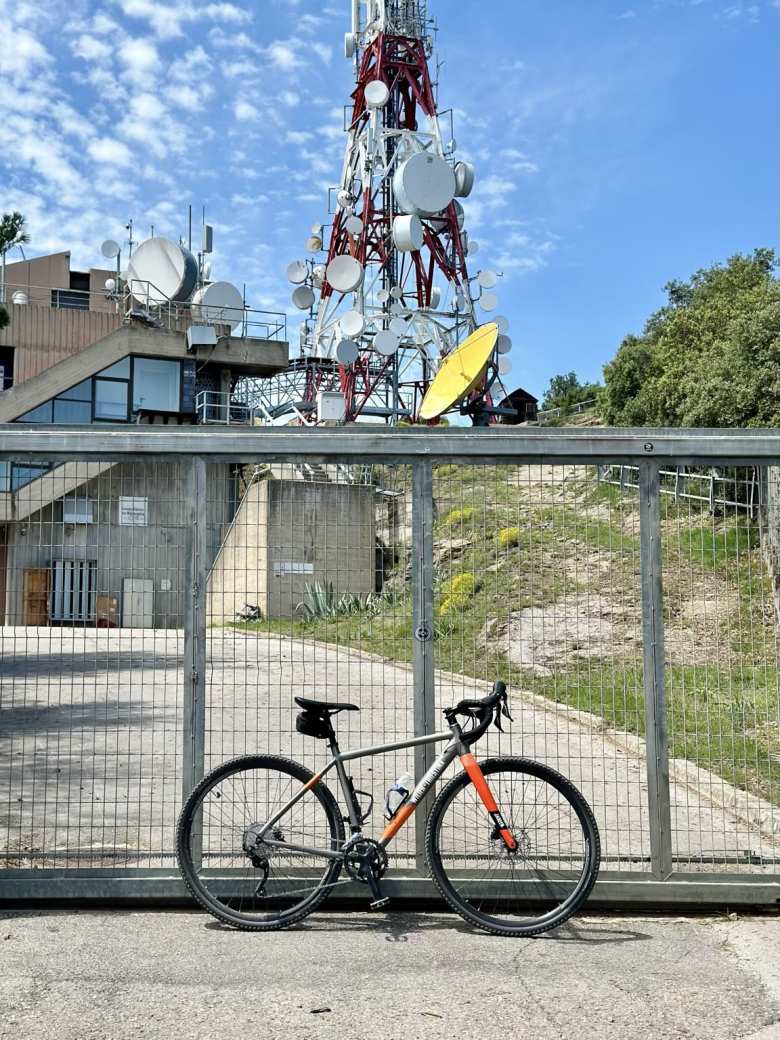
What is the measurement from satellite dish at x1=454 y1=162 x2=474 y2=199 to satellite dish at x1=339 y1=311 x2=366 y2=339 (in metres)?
7.30

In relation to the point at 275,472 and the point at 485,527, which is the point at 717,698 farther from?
the point at 275,472

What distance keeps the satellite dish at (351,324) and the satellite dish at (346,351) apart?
1.96 ft

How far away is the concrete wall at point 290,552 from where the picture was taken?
5672 millimetres

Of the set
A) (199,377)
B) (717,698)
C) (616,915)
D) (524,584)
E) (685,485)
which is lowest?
(616,915)

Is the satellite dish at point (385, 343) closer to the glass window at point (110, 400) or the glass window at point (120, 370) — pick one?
the glass window at point (120, 370)

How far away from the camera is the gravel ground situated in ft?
13.3

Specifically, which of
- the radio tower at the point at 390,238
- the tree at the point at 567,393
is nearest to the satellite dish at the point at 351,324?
the radio tower at the point at 390,238

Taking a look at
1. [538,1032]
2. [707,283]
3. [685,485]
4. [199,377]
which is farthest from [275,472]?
[707,283]

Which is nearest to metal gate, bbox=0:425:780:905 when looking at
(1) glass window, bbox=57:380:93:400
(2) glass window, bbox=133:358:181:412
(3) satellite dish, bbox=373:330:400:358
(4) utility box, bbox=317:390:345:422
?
(4) utility box, bbox=317:390:345:422

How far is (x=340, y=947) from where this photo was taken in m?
4.92

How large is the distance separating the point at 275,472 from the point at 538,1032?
3341mm

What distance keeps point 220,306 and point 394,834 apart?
4081 centimetres

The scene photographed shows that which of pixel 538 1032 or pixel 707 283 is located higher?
pixel 707 283

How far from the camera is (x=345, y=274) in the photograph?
40.2 m
